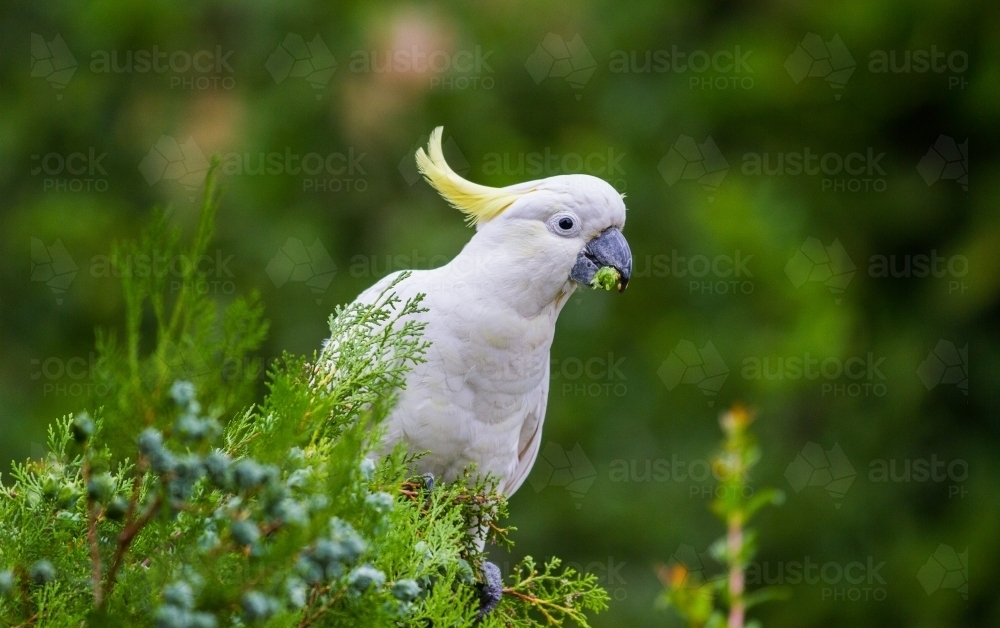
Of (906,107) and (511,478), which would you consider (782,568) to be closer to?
(906,107)

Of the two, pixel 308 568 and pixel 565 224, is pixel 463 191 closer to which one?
pixel 565 224

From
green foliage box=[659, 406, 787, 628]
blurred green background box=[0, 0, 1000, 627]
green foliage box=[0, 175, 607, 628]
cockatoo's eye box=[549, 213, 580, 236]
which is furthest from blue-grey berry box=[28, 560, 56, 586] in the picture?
blurred green background box=[0, 0, 1000, 627]

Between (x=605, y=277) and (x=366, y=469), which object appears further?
(x=605, y=277)

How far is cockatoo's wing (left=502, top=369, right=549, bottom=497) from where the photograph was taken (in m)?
2.62

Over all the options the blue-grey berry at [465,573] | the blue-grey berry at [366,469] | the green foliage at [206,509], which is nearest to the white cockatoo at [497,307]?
the blue-grey berry at [465,573]

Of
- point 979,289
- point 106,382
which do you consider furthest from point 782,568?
point 106,382

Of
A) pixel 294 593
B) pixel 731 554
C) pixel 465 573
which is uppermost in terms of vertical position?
pixel 731 554

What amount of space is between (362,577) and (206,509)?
0.62 ft

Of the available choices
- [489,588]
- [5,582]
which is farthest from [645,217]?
[5,582]

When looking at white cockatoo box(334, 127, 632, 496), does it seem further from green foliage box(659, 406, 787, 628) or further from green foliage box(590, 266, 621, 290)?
green foliage box(659, 406, 787, 628)

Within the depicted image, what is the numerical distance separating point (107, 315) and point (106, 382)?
6124mm

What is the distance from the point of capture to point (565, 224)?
7.63 feet

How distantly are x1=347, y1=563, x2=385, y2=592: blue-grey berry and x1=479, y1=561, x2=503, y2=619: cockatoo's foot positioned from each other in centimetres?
70

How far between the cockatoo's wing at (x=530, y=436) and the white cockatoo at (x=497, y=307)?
0.19 meters
